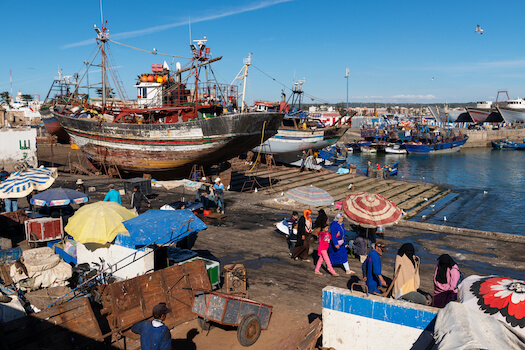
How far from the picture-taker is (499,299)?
181 inches

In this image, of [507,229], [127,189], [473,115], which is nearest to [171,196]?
[127,189]

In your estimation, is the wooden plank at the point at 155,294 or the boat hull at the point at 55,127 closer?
the wooden plank at the point at 155,294

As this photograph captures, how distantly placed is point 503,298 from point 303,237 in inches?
215

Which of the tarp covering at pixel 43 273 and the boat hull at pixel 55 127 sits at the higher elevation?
the boat hull at pixel 55 127

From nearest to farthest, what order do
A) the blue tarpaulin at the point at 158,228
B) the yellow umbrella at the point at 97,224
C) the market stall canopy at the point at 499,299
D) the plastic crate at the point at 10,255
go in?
the market stall canopy at the point at 499,299
the blue tarpaulin at the point at 158,228
the yellow umbrella at the point at 97,224
the plastic crate at the point at 10,255

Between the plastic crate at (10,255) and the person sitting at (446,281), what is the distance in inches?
337

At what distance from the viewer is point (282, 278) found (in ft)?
28.8

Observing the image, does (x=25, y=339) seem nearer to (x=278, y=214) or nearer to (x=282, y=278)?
(x=282, y=278)

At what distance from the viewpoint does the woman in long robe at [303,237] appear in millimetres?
9531

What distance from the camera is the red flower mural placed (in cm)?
439

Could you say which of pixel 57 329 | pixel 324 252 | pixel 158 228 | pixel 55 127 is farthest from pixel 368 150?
pixel 57 329

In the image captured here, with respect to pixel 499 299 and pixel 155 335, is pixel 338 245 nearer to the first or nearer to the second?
pixel 499 299

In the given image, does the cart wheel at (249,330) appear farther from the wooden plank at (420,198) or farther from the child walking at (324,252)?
the wooden plank at (420,198)

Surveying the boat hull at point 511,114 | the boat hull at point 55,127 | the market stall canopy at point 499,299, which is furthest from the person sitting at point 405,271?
the boat hull at point 511,114
